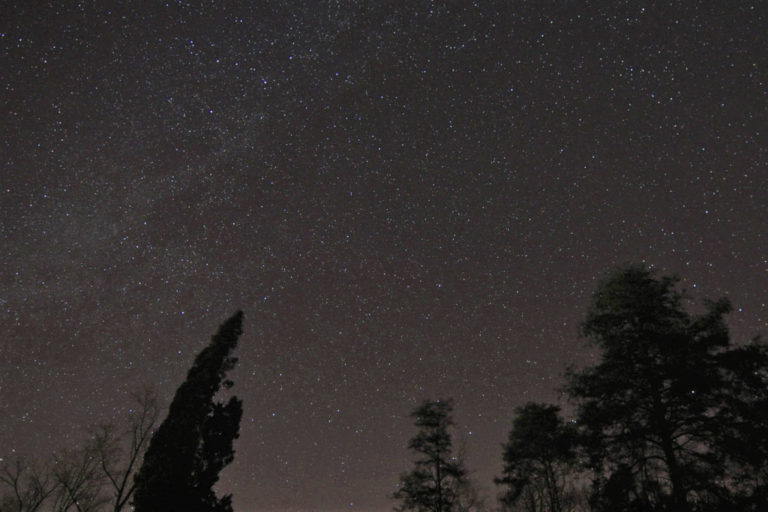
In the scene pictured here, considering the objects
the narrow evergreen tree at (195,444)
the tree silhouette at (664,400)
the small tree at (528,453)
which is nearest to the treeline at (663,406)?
the tree silhouette at (664,400)

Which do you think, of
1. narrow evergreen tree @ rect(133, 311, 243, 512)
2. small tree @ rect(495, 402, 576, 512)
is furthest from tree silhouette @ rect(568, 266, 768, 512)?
narrow evergreen tree @ rect(133, 311, 243, 512)

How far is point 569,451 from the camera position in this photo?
12.3 meters

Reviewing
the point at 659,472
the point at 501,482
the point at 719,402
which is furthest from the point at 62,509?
the point at 719,402

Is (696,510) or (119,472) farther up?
(119,472)

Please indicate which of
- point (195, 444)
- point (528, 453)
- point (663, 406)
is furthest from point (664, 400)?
point (195, 444)

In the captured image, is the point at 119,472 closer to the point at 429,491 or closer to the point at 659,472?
the point at 429,491

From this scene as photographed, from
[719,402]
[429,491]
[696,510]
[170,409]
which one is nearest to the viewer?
[696,510]

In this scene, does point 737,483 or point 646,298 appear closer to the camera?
point 737,483

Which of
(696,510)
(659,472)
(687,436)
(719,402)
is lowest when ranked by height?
(696,510)

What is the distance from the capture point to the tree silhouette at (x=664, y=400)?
1023 cm

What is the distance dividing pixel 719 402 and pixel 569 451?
3.95m

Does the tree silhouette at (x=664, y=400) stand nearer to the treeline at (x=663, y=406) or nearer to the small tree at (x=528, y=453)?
the treeline at (x=663, y=406)

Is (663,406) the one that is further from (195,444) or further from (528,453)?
(195,444)

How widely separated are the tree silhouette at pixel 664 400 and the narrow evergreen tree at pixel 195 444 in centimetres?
1663
